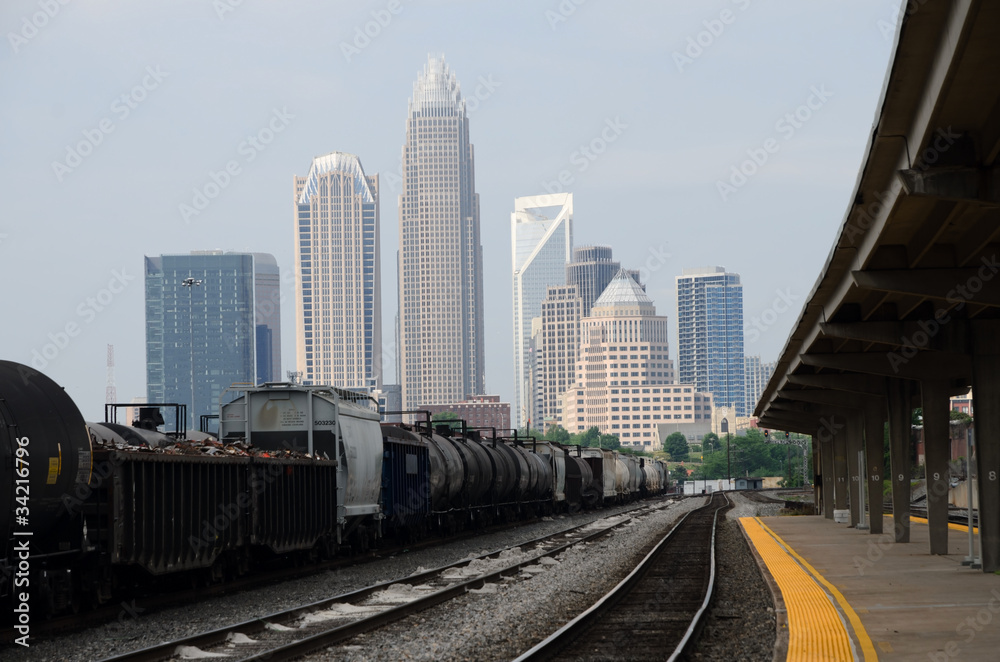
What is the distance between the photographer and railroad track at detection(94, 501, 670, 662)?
39.1 ft

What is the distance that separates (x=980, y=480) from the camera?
2045cm

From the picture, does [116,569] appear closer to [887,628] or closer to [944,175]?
[887,628]

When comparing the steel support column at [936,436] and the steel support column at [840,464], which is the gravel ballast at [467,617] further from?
the steel support column at [840,464]

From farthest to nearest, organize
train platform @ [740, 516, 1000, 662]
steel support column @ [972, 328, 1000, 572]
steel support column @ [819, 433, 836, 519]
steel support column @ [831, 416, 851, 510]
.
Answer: steel support column @ [819, 433, 836, 519]
steel support column @ [831, 416, 851, 510]
steel support column @ [972, 328, 1000, 572]
train platform @ [740, 516, 1000, 662]

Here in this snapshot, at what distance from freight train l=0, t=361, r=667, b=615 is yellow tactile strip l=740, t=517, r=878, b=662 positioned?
27.3ft

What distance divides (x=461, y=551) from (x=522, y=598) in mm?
11362

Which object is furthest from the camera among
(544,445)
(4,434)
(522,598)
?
(544,445)

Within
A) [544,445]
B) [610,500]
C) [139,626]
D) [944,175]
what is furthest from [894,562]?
[610,500]

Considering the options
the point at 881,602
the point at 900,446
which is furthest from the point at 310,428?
the point at 900,446

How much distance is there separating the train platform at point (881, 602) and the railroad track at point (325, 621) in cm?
492

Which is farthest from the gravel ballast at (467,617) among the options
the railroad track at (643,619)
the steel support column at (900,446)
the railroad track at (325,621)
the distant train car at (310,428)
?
the steel support column at (900,446)

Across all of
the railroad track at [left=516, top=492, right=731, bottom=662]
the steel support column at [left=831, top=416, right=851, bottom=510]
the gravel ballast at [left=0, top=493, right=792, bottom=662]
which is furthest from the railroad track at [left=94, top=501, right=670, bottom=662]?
the steel support column at [left=831, top=416, right=851, bottom=510]

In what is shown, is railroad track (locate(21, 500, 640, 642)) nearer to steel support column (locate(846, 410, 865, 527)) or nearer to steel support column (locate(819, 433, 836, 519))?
steel support column (locate(846, 410, 865, 527))

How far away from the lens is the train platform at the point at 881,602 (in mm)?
11875
